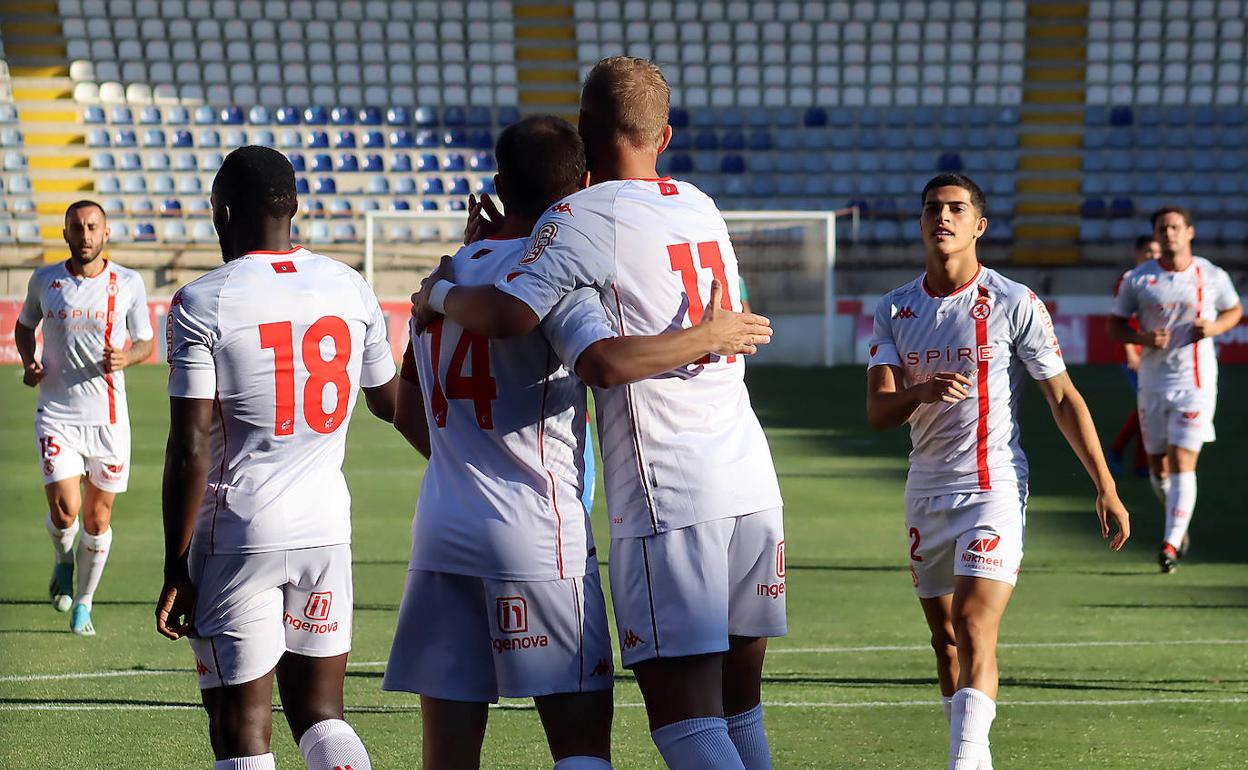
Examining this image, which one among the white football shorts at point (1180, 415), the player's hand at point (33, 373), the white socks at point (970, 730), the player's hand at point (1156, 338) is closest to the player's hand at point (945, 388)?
the white socks at point (970, 730)

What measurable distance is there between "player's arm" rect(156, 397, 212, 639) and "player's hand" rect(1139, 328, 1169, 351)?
710 centimetres

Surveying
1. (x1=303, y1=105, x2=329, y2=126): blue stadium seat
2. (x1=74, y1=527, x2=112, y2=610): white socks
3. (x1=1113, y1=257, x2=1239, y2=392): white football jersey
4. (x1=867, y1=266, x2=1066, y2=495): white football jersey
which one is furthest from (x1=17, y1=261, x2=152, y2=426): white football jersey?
(x1=303, y1=105, x2=329, y2=126): blue stadium seat

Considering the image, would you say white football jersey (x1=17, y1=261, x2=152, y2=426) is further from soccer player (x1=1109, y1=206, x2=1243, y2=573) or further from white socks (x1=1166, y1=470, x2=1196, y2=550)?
white socks (x1=1166, y1=470, x2=1196, y2=550)

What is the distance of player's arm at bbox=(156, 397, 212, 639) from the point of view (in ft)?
11.6

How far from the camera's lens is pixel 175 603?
356 cm

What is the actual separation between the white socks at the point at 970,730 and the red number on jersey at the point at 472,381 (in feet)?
6.38

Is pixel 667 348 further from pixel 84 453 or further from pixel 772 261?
pixel 772 261

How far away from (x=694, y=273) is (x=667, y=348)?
25cm

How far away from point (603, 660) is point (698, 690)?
21 centimetres

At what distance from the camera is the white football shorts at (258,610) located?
364cm

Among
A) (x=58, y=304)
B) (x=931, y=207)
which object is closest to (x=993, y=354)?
(x=931, y=207)

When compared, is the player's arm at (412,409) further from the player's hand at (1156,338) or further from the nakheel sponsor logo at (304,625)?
the player's hand at (1156,338)

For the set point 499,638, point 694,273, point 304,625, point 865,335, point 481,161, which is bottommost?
point 865,335

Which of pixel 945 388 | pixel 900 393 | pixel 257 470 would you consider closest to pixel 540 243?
pixel 257 470
